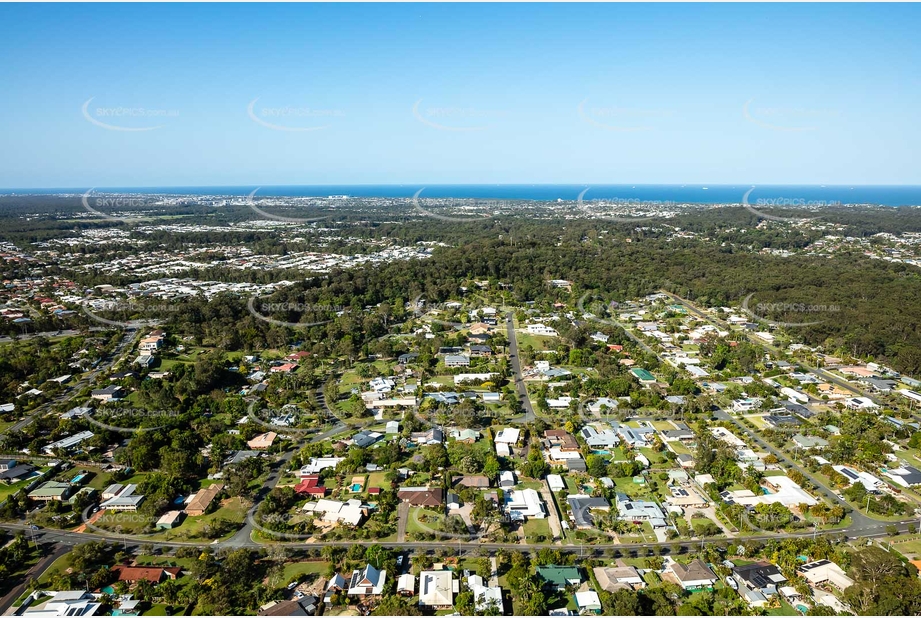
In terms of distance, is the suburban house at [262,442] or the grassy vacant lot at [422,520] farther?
the suburban house at [262,442]

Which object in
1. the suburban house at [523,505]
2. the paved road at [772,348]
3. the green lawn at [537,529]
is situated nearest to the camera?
the green lawn at [537,529]

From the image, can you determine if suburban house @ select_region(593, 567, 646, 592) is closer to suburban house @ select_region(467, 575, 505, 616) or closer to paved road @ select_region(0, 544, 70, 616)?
suburban house @ select_region(467, 575, 505, 616)

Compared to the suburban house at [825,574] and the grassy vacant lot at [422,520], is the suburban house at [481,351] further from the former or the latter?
the suburban house at [825,574]

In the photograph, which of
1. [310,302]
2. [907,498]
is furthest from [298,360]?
[907,498]

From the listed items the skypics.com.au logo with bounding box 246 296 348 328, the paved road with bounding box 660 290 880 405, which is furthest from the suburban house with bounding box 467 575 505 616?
the skypics.com.au logo with bounding box 246 296 348 328

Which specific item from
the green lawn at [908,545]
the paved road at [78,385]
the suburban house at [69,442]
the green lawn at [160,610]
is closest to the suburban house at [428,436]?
the green lawn at [160,610]
